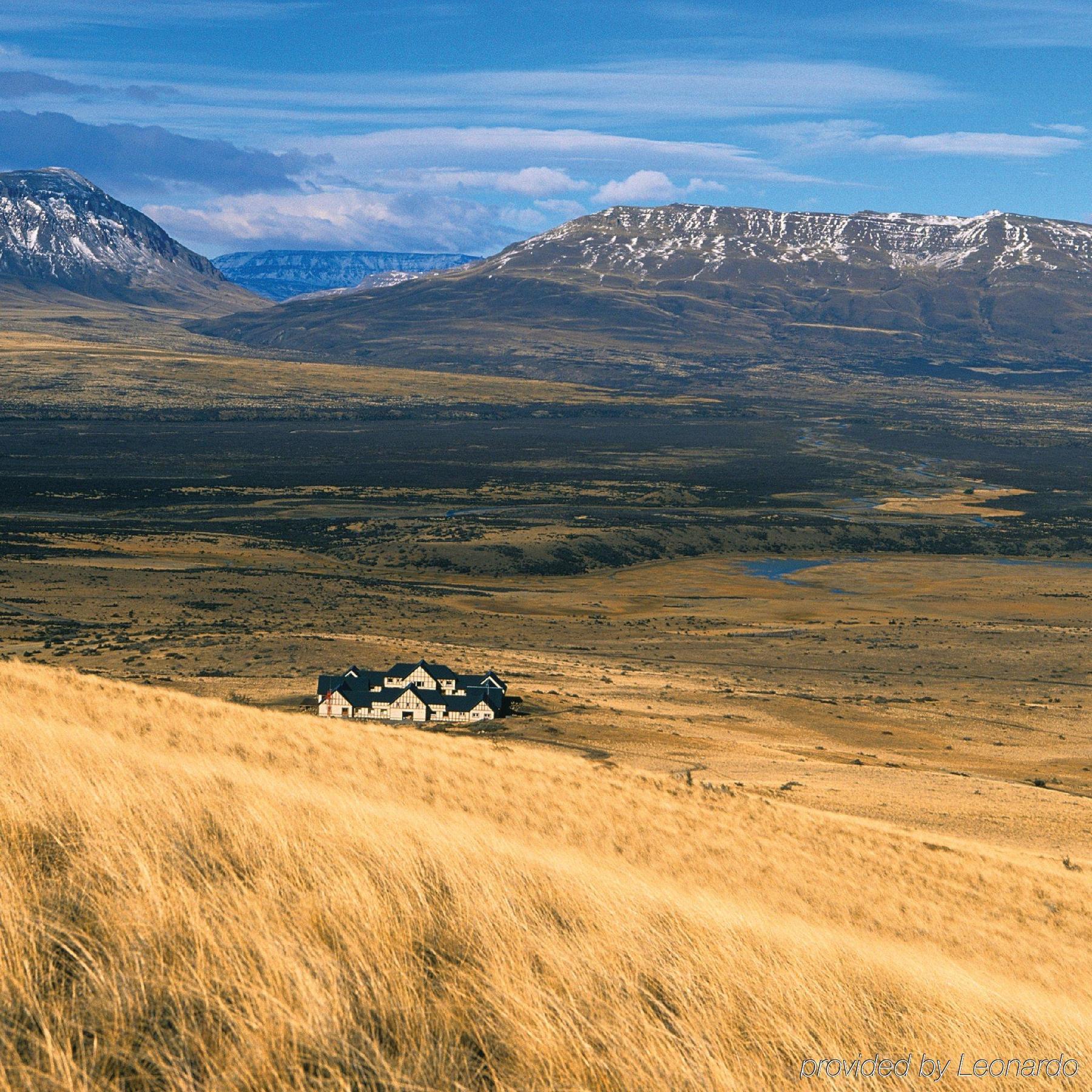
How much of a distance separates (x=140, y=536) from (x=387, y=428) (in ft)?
331

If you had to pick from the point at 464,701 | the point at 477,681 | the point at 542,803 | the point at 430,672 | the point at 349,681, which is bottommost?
the point at 464,701

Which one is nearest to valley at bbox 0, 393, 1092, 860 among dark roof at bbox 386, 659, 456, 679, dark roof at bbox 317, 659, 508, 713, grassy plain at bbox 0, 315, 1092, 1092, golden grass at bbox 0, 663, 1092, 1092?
grassy plain at bbox 0, 315, 1092, 1092

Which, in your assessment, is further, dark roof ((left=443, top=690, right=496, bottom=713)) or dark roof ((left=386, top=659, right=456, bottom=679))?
dark roof ((left=386, top=659, right=456, bottom=679))

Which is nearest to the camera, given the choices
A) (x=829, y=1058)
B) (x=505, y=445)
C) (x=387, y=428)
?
(x=829, y=1058)

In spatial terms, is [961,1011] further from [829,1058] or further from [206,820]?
[206,820]

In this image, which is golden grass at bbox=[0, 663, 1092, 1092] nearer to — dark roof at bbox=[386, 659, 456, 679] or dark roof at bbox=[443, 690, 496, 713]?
dark roof at bbox=[443, 690, 496, 713]

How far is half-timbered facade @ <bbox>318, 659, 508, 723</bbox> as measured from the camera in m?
40.0

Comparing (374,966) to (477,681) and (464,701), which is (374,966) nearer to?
(464,701)

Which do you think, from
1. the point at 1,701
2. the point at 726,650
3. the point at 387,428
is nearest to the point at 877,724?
the point at 726,650

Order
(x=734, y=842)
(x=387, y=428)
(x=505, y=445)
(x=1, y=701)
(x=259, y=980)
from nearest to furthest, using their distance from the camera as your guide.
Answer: (x=259, y=980) < (x=1, y=701) < (x=734, y=842) < (x=505, y=445) < (x=387, y=428)

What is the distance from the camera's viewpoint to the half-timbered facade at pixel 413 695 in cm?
4000

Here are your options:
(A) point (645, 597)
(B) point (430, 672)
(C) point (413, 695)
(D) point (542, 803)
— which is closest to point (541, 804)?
(D) point (542, 803)

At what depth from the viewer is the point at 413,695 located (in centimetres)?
4119

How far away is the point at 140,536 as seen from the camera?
90.7 meters
